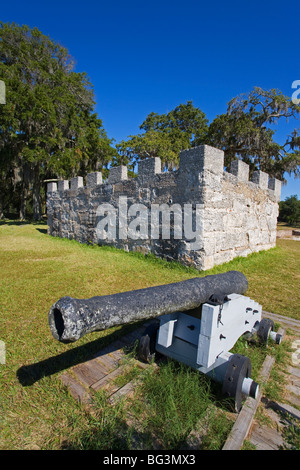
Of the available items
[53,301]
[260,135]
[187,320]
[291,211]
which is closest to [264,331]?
[187,320]

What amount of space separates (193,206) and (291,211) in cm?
3624

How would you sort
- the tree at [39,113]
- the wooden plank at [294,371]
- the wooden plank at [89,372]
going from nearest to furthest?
the wooden plank at [89,372] < the wooden plank at [294,371] < the tree at [39,113]

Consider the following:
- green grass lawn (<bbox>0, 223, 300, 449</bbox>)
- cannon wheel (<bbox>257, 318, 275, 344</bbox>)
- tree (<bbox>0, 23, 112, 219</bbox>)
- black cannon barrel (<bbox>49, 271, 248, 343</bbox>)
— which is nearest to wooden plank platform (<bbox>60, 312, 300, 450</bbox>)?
green grass lawn (<bbox>0, 223, 300, 449</bbox>)

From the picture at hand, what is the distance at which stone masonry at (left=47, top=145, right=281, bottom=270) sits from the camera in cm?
623

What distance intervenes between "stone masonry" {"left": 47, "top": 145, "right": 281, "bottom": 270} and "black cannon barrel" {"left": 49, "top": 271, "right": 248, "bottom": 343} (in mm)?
3976

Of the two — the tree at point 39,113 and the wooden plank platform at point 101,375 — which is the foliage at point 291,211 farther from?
the wooden plank platform at point 101,375

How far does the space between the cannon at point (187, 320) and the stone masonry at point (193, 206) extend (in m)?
3.62

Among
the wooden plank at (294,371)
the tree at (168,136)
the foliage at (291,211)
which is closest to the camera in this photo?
the wooden plank at (294,371)

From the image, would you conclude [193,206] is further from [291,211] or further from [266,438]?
[291,211]

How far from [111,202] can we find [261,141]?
14.2 m

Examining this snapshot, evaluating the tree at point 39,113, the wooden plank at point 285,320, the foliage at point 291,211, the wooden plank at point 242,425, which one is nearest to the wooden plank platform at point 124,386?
the wooden plank at point 242,425

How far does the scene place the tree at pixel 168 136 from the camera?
22.0 metres

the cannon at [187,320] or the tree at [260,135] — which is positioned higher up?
the tree at [260,135]

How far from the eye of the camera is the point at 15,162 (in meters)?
17.8
